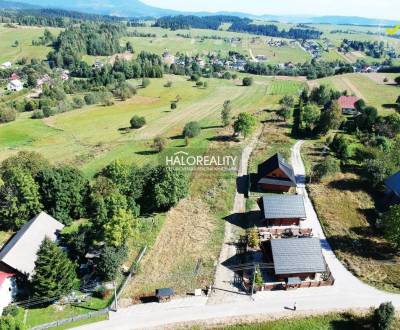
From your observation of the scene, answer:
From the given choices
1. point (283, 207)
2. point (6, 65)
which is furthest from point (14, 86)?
point (283, 207)

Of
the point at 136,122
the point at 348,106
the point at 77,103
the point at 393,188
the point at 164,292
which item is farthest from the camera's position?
the point at 77,103

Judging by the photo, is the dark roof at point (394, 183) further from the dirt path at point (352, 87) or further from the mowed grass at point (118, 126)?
the dirt path at point (352, 87)

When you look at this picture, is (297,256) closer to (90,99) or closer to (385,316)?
(385,316)

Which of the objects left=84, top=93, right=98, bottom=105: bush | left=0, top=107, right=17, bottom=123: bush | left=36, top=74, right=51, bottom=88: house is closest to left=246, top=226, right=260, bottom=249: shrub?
left=0, top=107, right=17, bottom=123: bush

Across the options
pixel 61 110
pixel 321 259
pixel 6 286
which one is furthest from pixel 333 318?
pixel 61 110

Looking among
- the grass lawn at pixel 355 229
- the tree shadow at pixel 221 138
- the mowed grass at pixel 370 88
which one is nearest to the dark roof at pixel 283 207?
the grass lawn at pixel 355 229

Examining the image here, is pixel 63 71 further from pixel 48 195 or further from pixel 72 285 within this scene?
pixel 72 285

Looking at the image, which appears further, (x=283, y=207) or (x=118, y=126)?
(x=118, y=126)
